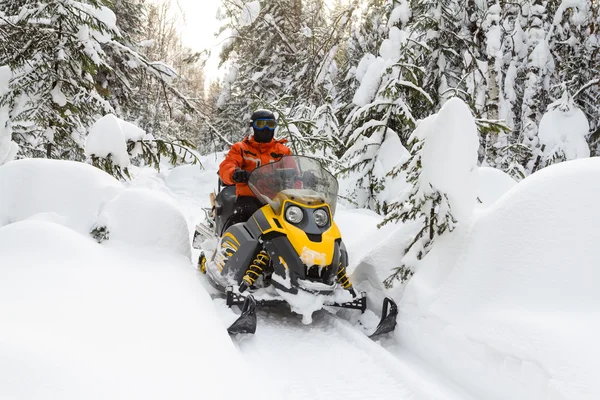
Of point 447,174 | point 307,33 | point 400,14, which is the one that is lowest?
point 447,174

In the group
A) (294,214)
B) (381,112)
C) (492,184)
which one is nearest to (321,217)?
(294,214)

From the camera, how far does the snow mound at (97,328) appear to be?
5.74 feet

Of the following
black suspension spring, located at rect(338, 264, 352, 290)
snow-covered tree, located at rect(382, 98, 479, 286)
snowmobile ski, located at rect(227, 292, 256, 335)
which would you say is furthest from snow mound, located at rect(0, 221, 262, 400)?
snow-covered tree, located at rect(382, 98, 479, 286)

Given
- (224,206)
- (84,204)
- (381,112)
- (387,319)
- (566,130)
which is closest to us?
(387,319)

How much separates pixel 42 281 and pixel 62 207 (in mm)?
2231

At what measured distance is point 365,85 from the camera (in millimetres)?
7992

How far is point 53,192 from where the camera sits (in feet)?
15.5

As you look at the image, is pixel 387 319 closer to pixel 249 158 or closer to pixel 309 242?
pixel 309 242

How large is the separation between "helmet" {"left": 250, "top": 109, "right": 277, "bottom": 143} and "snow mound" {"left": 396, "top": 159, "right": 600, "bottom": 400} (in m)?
2.55

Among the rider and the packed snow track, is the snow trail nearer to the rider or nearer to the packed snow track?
the packed snow track

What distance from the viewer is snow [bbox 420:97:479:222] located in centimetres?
386

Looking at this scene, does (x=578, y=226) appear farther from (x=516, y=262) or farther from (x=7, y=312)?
(x=7, y=312)

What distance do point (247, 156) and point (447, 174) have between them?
99.5 inches

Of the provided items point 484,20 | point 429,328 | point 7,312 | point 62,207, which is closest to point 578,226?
point 429,328
